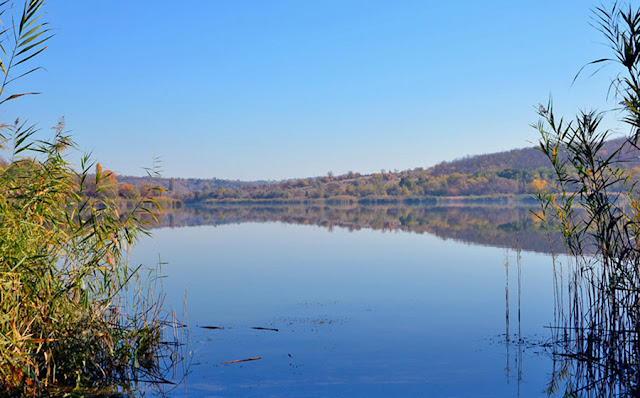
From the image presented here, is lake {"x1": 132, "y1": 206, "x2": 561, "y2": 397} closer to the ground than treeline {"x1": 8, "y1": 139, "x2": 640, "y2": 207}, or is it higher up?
closer to the ground

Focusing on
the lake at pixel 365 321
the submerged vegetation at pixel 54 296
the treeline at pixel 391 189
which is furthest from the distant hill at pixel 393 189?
the submerged vegetation at pixel 54 296

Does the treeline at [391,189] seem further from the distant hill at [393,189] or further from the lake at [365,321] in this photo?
the lake at [365,321]

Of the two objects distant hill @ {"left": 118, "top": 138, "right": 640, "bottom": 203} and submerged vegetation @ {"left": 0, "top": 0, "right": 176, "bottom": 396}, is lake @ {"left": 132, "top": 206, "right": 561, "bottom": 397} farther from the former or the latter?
distant hill @ {"left": 118, "top": 138, "right": 640, "bottom": 203}

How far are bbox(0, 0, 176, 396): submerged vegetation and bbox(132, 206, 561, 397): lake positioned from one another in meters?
0.72

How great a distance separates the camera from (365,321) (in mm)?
7871

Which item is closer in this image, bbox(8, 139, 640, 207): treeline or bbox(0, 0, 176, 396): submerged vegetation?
bbox(0, 0, 176, 396): submerged vegetation

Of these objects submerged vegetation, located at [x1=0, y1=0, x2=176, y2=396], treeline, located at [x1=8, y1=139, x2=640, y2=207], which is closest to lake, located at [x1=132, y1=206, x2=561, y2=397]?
submerged vegetation, located at [x1=0, y1=0, x2=176, y2=396]

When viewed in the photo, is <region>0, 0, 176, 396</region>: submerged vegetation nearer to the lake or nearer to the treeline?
the lake

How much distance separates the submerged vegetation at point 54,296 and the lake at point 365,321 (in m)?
0.72

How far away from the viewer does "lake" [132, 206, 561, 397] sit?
5441 mm

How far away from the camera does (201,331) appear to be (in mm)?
7188

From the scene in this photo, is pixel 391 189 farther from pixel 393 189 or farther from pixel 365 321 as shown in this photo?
pixel 365 321

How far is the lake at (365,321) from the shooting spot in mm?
5441

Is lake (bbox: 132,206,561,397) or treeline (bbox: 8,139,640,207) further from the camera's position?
treeline (bbox: 8,139,640,207)
